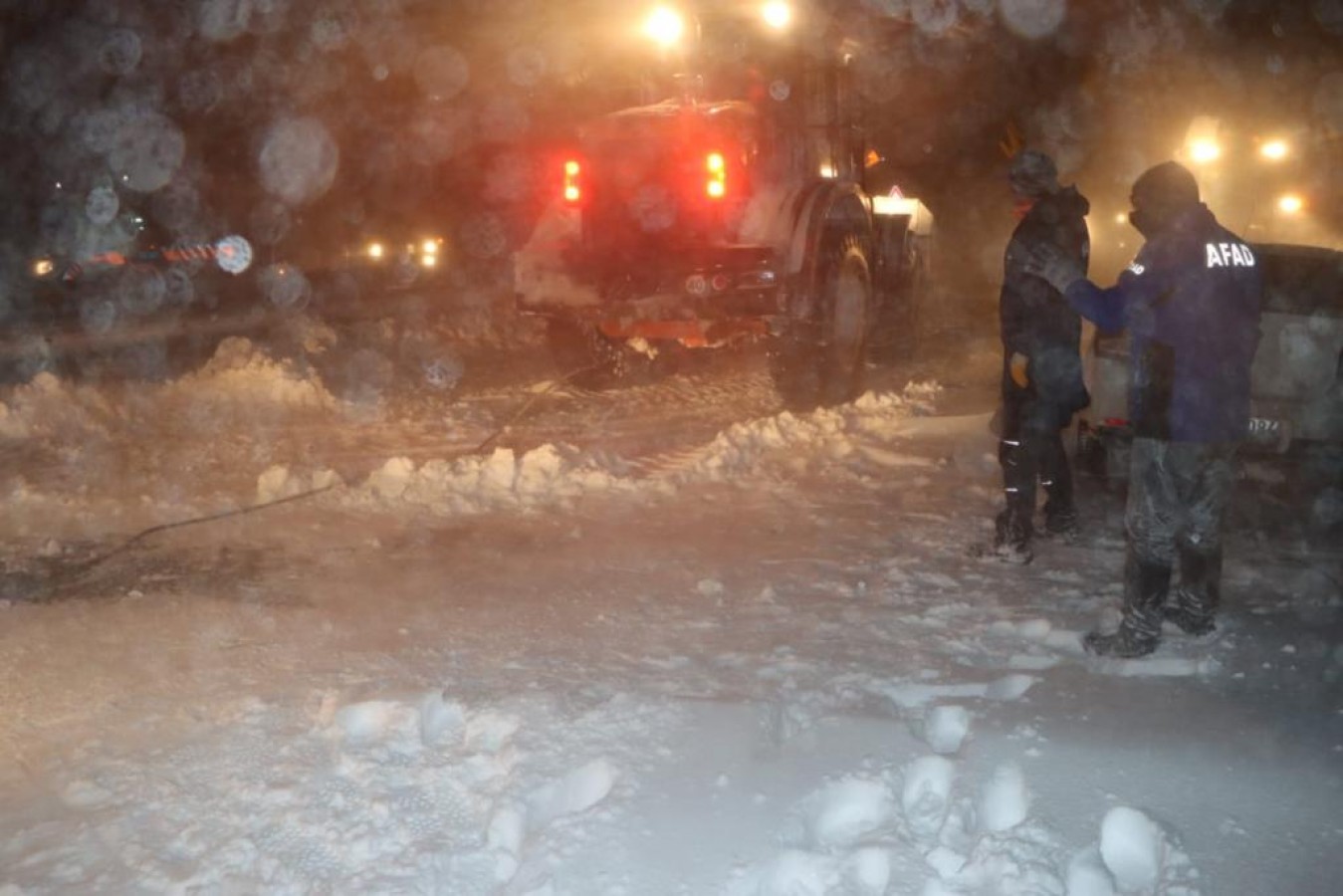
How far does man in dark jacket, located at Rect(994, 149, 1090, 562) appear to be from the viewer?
566 centimetres

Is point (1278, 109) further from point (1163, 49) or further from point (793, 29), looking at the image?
point (793, 29)

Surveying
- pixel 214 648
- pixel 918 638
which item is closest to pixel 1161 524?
pixel 918 638

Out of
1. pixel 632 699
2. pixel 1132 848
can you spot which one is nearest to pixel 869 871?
pixel 1132 848

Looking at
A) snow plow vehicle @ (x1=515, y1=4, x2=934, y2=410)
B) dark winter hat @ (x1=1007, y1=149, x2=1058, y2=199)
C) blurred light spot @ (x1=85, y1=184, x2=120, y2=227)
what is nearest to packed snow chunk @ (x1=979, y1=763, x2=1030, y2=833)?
dark winter hat @ (x1=1007, y1=149, x2=1058, y2=199)

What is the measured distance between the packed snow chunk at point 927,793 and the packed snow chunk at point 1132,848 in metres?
0.44

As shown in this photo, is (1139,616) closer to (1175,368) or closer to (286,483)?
(1175,368)

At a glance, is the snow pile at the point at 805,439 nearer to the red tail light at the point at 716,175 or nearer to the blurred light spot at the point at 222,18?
the red tail light at the point at 716,175

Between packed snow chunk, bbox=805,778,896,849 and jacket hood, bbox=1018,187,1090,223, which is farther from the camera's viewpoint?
jacket hood, bbox=1018,187,1090,223

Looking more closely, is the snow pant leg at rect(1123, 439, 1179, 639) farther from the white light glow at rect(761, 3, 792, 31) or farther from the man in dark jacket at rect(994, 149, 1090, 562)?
the white light glow at rect(761, 3, 792, 31)

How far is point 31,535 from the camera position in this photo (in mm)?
6660

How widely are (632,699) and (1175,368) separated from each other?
93.2 inches

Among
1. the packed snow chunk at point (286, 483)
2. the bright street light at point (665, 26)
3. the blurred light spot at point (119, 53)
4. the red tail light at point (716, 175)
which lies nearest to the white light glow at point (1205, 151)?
the bright street light at point (665, 26)

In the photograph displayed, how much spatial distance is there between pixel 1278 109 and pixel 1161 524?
23.3 meters

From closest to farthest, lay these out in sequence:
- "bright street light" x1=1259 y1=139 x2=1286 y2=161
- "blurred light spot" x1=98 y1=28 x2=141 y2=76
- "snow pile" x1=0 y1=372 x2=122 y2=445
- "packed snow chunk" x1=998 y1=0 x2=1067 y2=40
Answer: "snow pile" x1=0 y1=372 x2=122 y2=445 < "bright street light" x1=1259 y1=139 x2=1286 y2=161 < "packed snow chunk" x1=998 y1=0 x2=1067 y2=40 < "blurred light spot" x1=98 y1=28 x2=141 y2=76
